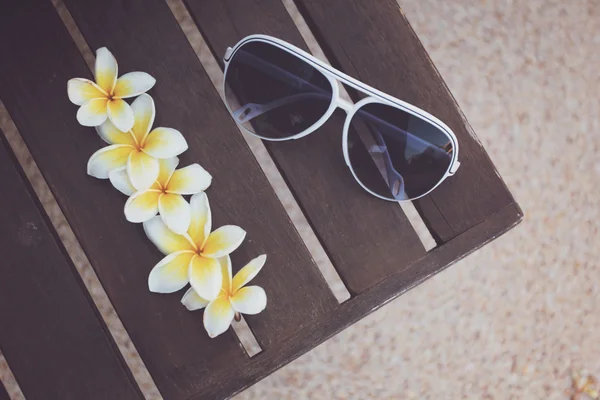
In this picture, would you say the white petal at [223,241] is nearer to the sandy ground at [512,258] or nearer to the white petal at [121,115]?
the white petal at [121,115]

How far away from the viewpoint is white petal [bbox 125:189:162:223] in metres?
0.49

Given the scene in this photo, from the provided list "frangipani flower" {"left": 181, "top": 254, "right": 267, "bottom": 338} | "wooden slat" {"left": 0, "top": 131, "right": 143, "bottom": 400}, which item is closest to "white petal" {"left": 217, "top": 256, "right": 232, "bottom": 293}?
"frangipani flower" {"left": 181, "top": 254, "right": 267, "bottom": 338}

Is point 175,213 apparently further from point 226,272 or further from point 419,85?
point 419,85

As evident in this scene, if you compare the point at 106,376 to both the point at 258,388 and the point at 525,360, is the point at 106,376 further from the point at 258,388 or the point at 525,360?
the point at 525,360

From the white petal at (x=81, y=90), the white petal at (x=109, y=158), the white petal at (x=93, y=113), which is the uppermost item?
the white petal at (x=81, y=90)

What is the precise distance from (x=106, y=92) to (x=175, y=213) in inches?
4.5

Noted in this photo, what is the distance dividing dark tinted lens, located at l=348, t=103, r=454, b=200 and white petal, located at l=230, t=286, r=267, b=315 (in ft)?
0.41

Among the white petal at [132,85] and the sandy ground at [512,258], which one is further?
the sandy ground at [512,258]

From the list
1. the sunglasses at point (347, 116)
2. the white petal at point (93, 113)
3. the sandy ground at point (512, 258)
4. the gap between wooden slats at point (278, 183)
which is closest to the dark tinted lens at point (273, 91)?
the sunglasses at point (347, 116)

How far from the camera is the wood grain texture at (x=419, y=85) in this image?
1.73ft

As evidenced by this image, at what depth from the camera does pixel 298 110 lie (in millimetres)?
523

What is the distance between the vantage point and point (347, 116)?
20.3 inches

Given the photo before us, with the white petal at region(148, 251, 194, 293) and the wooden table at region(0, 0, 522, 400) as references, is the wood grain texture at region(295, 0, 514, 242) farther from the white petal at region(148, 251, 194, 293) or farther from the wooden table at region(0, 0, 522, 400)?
the white petal at region(148, 251, 194, 293)


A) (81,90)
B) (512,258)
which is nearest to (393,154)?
(81,90)
